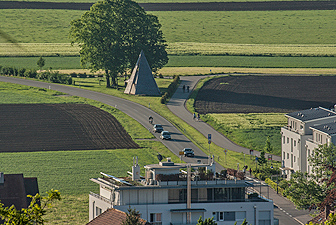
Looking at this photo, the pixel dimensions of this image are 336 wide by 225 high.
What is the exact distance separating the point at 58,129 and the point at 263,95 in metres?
60.3

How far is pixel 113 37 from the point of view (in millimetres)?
182375

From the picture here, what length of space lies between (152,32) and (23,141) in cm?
7642

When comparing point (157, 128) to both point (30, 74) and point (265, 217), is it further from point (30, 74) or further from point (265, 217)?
point (265, 217)

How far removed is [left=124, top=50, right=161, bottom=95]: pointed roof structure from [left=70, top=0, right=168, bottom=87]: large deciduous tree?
6256 mm

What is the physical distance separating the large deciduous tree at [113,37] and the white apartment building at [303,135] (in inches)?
3151

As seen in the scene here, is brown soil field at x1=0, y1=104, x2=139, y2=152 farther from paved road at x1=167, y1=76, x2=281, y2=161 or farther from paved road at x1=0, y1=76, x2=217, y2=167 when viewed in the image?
paved road at x1=167, y1=76, x2=281, y2=161

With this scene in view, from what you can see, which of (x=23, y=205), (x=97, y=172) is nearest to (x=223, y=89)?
(x=97, y=172)

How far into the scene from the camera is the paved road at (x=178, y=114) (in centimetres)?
8325

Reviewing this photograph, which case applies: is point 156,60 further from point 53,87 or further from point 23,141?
point 23,141

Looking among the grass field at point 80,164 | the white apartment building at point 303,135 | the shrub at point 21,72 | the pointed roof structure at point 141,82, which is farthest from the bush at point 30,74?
the white apartment building at point 303,135

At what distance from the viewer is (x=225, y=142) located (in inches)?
4980

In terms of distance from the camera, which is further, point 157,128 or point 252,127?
point 252,127

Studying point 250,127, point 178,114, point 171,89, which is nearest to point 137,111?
point 178,114

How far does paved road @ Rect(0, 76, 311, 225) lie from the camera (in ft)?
273
